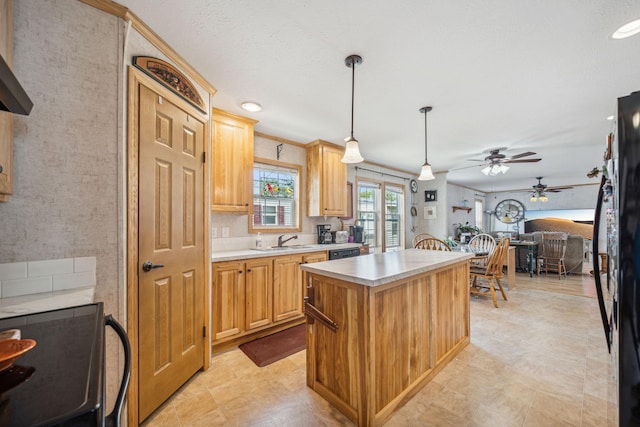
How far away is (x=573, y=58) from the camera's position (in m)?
1.93

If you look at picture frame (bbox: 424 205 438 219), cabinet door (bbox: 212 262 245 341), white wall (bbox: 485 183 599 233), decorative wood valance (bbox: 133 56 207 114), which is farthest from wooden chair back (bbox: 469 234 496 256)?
white wall (bbox: 485 183 599 233)

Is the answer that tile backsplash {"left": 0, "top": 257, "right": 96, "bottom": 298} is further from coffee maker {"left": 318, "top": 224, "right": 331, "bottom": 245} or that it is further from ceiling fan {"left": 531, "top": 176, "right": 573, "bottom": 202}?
ceiling fan {"left": 531, "top": 176, "right": 573, "bottom": 202}

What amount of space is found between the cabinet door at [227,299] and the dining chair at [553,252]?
6312 mm

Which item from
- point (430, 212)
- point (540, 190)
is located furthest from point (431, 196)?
point (540, 190)

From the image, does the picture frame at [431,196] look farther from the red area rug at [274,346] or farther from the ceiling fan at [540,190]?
the red area rug at [274,346]

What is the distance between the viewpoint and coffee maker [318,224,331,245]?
393 centimetres

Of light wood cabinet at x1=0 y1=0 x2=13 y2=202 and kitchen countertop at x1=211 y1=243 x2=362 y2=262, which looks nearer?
light wood cabinet at x1=0 y1=0 x2=13 y2=202

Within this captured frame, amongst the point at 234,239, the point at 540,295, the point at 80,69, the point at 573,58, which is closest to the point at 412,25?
the point at 573,58

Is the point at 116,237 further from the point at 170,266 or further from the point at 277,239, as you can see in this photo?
the point at 277,239

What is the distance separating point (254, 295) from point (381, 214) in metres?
3.49

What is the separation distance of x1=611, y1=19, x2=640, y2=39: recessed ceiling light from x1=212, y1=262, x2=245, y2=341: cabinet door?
3.30m

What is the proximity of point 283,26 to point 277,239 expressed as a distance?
254 cm

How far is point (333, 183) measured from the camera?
3918 millimetres

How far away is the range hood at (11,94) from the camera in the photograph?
2.76 feet
